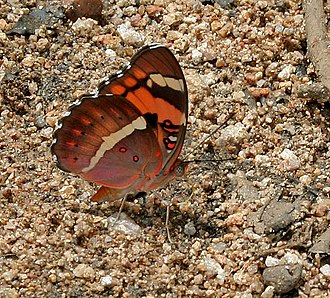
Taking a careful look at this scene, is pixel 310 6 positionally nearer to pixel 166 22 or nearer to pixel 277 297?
pixel 166 22

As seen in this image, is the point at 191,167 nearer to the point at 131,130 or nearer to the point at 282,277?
the point at 131,130

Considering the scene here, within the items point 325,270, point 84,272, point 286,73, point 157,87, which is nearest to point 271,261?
point 325,270

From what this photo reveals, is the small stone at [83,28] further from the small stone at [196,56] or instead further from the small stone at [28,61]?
the small stone at [196,56]

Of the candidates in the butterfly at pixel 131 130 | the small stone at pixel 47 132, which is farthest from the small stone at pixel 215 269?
the small stone at pixel 47 132

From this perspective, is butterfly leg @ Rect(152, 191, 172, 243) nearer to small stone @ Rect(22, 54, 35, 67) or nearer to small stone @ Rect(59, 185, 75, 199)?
small stone @ Rect(59, 185, 75, 199)

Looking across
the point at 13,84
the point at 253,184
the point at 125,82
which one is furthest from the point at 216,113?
the point at 13,84
